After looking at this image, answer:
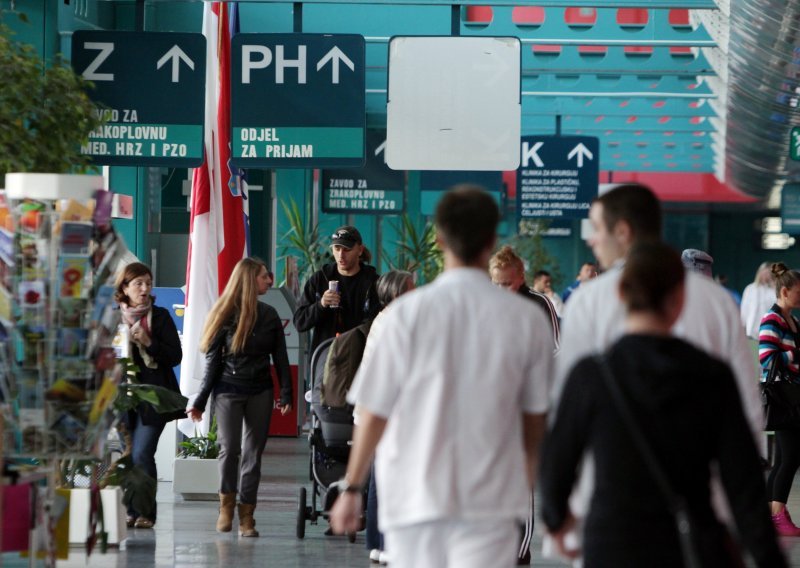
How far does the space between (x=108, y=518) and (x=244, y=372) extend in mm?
1189

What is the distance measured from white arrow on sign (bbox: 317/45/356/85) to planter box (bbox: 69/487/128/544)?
3.62m

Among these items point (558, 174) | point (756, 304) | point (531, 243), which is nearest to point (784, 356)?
point (756, 304)

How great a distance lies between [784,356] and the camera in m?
9.41

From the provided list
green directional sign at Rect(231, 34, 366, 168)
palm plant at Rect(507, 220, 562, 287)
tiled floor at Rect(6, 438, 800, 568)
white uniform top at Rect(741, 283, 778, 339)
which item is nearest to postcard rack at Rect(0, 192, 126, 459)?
tiled floor at Rect(6, 438, 800, 568)

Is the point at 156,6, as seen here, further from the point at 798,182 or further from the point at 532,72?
the point at 798,182

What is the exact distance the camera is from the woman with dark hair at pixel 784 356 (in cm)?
935

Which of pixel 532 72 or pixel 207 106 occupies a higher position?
pixel 532 72

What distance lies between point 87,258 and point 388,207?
50.5 ft

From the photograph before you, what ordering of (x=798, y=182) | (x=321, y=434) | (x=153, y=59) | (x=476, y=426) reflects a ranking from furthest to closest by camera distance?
(x=798, y=182) < (x=153, y=59) < (x=321, y=434) < (x=476, y=426)

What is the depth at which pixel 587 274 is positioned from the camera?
19266 mm

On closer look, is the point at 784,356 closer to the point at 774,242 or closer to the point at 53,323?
the point at 53,323

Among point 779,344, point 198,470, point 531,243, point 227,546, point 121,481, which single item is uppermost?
point 531,243

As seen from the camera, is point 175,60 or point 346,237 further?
point 175,60

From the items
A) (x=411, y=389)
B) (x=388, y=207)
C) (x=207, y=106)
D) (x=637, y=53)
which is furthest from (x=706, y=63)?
(x=411, y=389)
